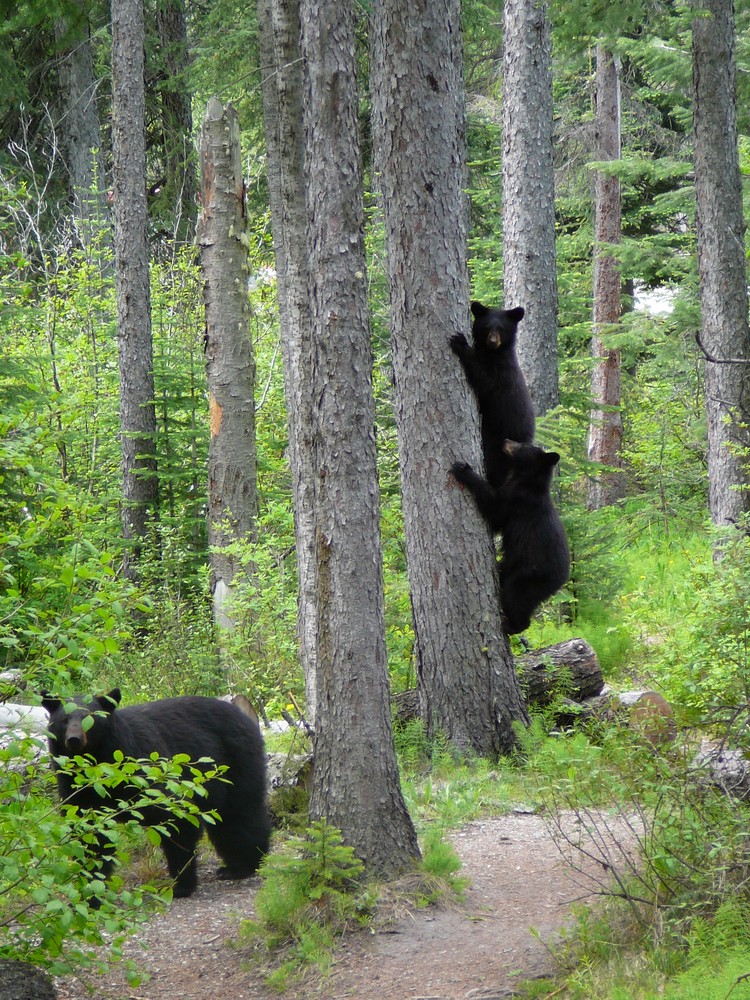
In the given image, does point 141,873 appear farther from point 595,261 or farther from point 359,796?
point 595,261

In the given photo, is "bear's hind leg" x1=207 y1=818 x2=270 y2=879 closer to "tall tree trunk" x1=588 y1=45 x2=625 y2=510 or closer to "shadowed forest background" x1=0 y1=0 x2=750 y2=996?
"shadowed forest background" x1=0 y1=0 x2=750 y2=996

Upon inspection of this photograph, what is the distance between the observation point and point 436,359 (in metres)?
7.20

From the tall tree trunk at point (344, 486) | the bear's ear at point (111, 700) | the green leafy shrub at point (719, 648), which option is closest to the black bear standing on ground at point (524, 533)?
the green leafy shrub at point (719, 648)

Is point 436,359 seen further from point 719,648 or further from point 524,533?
point 719,648

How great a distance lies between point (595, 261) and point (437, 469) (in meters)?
14.5

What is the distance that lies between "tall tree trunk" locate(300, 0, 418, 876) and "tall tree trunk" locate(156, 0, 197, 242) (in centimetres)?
1458

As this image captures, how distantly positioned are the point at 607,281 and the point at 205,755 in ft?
52.5

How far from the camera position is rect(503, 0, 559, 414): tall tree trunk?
38.7 ft

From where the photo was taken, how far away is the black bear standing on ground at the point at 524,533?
24.9ft

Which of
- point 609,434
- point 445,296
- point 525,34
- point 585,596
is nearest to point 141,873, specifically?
point 445,296

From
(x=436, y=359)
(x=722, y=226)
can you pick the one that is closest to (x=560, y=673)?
(x=436, y=359)

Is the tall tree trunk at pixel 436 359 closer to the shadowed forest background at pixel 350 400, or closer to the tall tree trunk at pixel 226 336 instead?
the shadowed forest background at pixel 350 400

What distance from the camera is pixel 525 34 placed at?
38.6ft

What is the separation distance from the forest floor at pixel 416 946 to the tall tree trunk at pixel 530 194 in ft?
22.4
